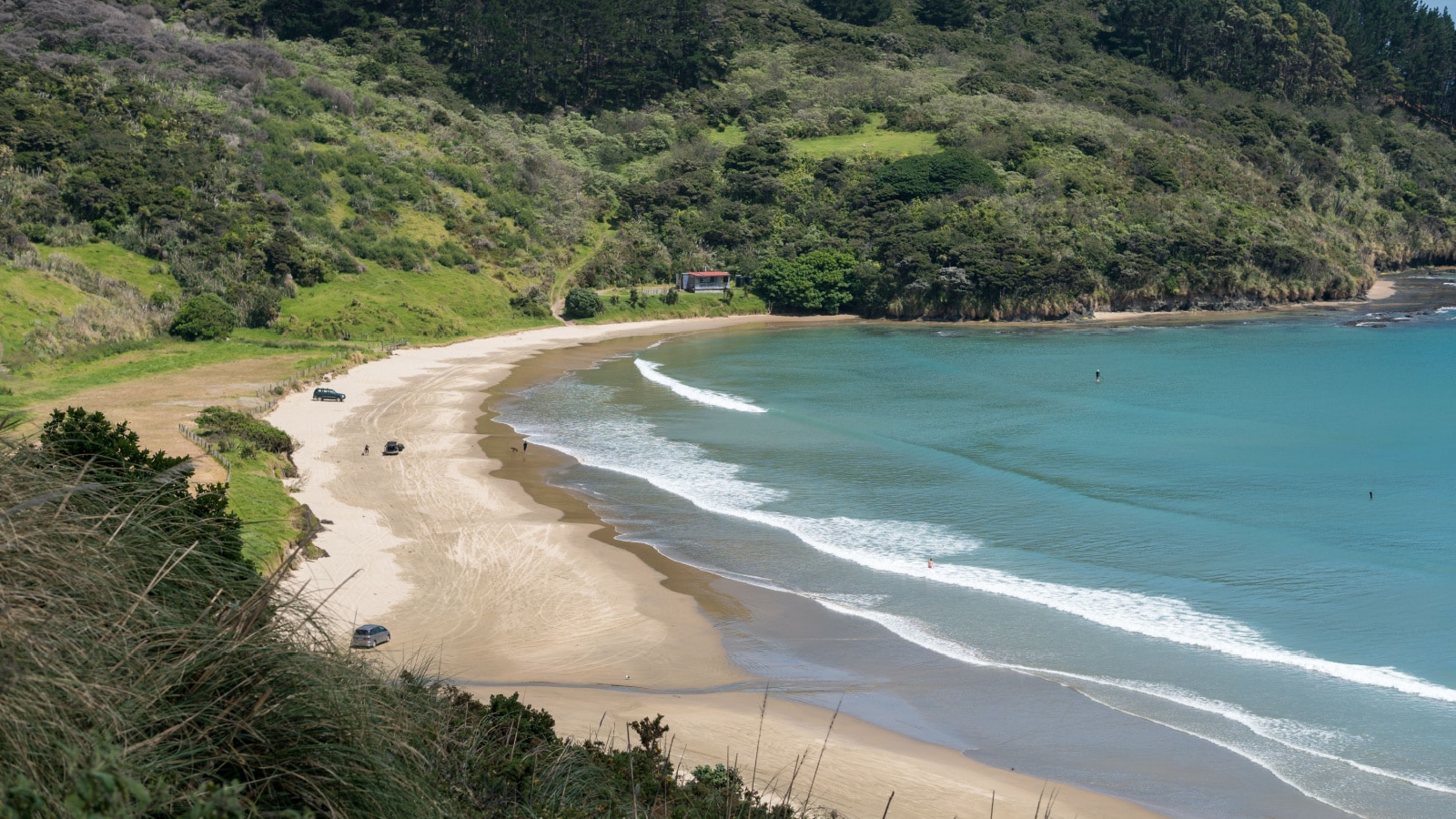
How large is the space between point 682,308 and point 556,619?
55637 millimetres

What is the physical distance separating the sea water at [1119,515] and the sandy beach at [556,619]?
7.75 feet

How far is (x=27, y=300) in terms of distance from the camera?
156 feet

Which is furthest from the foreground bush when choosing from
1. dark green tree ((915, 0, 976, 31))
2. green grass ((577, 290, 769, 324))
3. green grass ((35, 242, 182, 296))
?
dark green tree ((915, 0, 976, 31))

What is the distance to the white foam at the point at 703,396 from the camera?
147 ft

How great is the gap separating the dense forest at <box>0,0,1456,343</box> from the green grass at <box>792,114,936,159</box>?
435mm

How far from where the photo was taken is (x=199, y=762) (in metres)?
5.02

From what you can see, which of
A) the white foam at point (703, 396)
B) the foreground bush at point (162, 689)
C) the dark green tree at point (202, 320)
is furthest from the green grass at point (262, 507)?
the dark green tree at point (202, 320)

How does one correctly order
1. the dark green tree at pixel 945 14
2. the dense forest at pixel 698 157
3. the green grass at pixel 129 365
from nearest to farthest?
the green grass at pixel 129 365
the dense forest at pixel 698 157
the dark green tree at pixel 945 14

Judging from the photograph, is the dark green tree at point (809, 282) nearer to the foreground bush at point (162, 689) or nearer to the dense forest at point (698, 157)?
the dense forest at point (698, 157)

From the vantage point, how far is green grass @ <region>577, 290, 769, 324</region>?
73.3 metres

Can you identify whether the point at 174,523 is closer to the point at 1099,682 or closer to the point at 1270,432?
the point at 1099,682

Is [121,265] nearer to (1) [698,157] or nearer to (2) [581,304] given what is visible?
(2) [581,304]

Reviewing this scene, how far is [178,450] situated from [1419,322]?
72.6m

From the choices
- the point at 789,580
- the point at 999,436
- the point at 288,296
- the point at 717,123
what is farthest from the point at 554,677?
the point at 717,123
